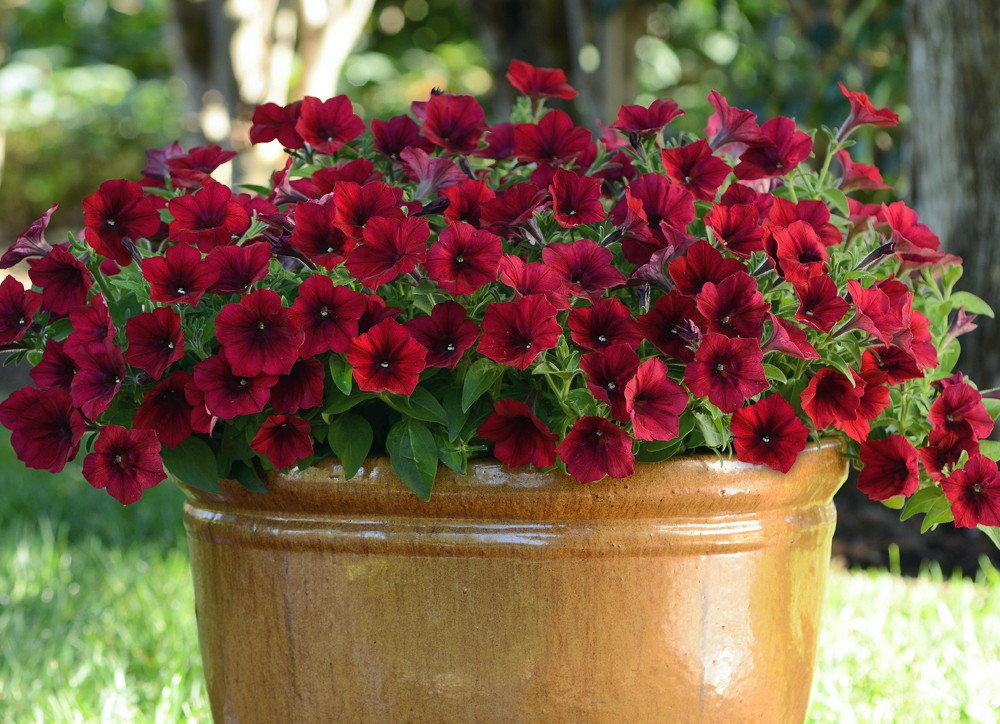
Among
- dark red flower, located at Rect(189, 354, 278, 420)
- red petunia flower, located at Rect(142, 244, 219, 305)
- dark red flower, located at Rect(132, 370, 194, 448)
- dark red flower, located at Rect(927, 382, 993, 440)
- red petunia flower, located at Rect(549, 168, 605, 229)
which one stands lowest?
dark red flower, located at Rect(927, 382, 993, 440)

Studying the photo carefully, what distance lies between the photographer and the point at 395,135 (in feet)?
4.99

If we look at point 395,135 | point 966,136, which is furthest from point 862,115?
point 966,136

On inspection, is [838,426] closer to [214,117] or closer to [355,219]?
[355,219]

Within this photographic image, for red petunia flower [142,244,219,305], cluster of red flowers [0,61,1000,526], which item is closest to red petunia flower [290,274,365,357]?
cluster of red flowers [0,61,1000,526]

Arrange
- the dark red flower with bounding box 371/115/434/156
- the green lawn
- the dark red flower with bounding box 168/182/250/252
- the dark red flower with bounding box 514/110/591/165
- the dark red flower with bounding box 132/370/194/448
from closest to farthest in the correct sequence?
the dark red flower with bounding box 132/370/194/448
the dark red flower with bounding box 168/182/250/252
the dark red flower with bounding box 514/110/591/165
the dark red flower with bounding box 371/115/434/156
the green lawn

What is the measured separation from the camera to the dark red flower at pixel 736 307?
1.16m

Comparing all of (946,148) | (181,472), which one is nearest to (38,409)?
(181,472)

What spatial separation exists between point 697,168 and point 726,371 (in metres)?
0.31

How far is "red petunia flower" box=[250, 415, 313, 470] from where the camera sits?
1162mm

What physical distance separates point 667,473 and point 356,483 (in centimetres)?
34

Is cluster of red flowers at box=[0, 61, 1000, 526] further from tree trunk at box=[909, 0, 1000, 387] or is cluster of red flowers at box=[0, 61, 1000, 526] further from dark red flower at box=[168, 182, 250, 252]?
tree trunk at box=[909, 0, 1000, 387]

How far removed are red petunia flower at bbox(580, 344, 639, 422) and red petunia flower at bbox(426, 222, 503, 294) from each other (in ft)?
0.44

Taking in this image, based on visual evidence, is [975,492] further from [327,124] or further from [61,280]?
[61,280]

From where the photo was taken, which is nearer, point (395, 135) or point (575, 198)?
point (575, 198)
